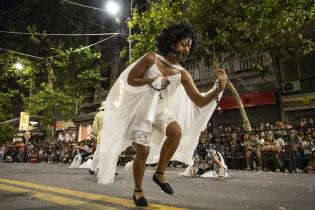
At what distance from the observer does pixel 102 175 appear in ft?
13.0

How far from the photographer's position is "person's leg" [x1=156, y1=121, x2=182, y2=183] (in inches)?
157

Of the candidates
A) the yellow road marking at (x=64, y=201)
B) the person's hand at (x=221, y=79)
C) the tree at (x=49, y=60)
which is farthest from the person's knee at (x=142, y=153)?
the tree at (x=49, y=60)

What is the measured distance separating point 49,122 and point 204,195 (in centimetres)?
1963

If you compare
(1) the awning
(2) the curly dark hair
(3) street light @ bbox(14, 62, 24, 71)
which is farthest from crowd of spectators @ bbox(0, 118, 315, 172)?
(3) street light @ bbox(14, 62, 24, 71)

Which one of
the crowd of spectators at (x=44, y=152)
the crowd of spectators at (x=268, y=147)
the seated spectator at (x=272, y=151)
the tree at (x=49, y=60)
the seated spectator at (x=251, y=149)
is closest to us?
the crowd of spectators at (x=268, y=147)

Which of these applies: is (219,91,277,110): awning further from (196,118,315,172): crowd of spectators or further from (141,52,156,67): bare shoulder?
(141,52,156,67): bare shoulder

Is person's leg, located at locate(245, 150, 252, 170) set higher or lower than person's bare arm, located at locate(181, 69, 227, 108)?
lower

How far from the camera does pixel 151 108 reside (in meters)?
3.86

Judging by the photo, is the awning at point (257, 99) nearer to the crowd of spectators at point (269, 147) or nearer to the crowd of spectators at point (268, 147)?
the crowd of spectators at point (268, 147)

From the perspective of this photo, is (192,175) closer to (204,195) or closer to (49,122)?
(204,195)

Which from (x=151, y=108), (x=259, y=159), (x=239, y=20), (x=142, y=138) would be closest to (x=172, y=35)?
(x=151, y=108)

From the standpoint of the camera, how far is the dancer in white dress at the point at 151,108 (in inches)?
152

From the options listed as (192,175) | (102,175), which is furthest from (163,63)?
(192,175)

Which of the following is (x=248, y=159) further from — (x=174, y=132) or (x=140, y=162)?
(x=140, y=162)
